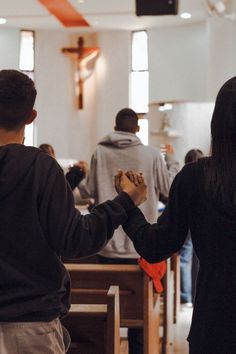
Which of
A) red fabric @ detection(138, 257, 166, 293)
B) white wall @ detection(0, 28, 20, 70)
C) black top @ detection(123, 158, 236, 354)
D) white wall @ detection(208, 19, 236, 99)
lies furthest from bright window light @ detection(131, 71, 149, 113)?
black top @ detection(123, 158, 236, 354)

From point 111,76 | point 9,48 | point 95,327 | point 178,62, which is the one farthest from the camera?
point 111,76

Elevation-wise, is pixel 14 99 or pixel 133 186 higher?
pixel 14 99

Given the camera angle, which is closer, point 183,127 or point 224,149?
point 224,149

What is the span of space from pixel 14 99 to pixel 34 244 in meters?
0.39

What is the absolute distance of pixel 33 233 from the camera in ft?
5.73

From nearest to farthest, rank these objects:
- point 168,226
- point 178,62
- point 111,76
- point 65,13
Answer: point 168,226
point 65,13
point 178,62
point 111,76

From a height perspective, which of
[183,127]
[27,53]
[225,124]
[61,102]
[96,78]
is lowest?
[183,127]

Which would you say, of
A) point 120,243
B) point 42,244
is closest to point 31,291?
point 42,244

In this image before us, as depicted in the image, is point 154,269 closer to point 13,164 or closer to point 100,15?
point 13,164

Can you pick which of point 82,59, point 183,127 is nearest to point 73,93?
point 82,59

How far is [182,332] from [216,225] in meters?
3.83

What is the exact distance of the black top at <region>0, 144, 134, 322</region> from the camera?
1.72m

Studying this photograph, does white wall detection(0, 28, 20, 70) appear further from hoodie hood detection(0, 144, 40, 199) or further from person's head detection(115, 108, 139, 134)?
hoodie hood detection(0, 144, 40, 199)

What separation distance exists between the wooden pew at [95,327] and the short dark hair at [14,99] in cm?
72
